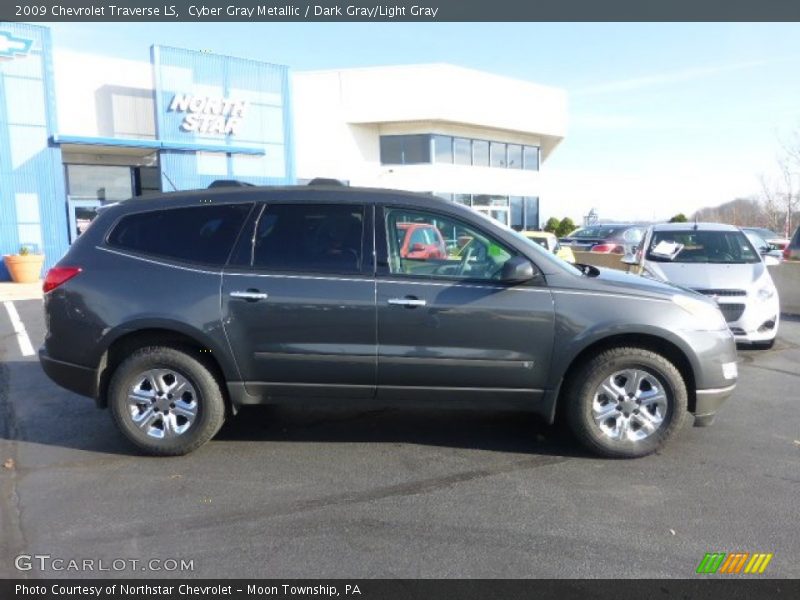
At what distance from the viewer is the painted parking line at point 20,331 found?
7.93 m

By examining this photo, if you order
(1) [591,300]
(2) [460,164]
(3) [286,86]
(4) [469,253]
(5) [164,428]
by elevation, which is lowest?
(5) [164,428]

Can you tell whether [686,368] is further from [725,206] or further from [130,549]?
[725,206]

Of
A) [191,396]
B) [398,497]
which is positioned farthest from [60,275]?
[398,497]

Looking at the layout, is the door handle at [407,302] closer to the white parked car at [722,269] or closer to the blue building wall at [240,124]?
the white parked car at [722,269]

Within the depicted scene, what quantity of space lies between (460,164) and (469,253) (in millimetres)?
26680

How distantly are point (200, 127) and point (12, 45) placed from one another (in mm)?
5137

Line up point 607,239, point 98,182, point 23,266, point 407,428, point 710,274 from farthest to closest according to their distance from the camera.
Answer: point 98,182, point 607,239, point 23,266, point 710,274, point 407,428

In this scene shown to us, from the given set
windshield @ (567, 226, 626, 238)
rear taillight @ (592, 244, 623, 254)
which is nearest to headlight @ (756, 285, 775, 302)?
rear taillight @ (592, 244, 623, 254)

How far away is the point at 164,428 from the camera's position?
171 inches

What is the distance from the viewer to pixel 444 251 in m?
4.42

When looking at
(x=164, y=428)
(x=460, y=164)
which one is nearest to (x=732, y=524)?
(x=164, y=428)

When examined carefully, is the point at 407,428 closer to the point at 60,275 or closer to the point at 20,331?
the point at 60,275

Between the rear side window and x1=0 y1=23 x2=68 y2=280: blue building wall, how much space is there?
570 inches
